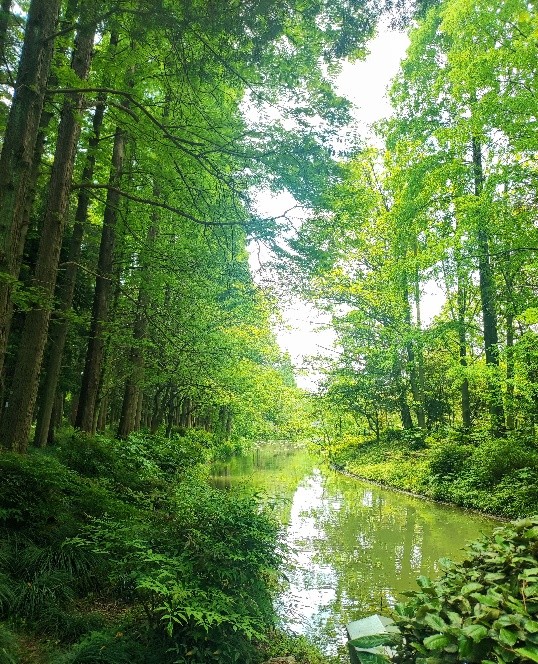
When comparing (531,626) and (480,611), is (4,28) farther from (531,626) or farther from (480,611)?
(531,626)

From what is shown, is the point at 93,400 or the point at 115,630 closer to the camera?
the point at 115,630

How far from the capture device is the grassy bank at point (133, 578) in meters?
3.64

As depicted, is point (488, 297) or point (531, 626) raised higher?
point (488, 297)

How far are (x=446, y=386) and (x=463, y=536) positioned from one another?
562 inches

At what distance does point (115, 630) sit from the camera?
403cm

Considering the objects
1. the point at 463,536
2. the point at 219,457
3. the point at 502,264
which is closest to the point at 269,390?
the point at 219,457

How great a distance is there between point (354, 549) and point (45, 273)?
6.97 meters

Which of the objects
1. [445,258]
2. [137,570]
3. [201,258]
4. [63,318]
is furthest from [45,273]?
[445,258]

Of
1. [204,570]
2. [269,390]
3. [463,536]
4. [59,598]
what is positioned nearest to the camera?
[204,570]

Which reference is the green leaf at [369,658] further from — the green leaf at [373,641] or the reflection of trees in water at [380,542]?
the reflection of trees in water at [380,542]

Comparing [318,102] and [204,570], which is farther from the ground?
[318,102]

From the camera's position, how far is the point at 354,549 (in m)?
8.60

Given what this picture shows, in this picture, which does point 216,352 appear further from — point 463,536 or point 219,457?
point 219,457

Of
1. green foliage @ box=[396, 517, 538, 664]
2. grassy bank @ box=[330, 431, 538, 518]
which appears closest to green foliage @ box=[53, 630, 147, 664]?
green foliage @ box=[396, 517, 538, 664]
